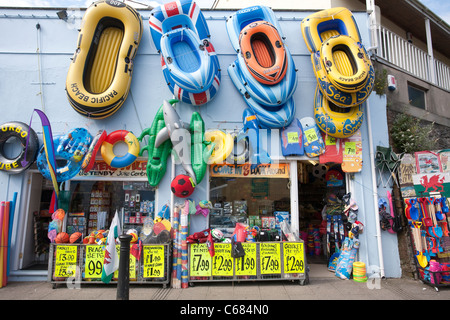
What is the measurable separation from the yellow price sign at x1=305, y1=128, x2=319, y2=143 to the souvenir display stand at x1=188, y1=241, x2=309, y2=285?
2228mm

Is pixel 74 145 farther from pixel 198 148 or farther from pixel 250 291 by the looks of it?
pixel 250 291

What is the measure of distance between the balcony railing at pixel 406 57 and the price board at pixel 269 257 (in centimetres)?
541

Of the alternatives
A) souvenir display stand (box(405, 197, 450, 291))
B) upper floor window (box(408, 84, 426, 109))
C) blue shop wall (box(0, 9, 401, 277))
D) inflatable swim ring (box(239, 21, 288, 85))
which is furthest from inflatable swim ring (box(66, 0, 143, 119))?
upper floor window (box(408, 84, 426, 109))

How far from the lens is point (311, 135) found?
6.07m

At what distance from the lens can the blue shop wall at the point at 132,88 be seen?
6.07 m

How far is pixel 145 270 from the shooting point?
511cm

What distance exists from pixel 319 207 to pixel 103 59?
678 cm

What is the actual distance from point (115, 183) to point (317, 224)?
213 inches

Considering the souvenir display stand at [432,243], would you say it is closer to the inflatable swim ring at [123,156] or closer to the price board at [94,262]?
the inflatable swim ring at [123,156]

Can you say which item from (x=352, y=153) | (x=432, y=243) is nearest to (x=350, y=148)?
(x=352, y=153)

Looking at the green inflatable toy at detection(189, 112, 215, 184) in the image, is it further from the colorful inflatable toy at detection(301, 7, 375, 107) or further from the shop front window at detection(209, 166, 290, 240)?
the colorful inflatable toy at detection(301, 7, 375, 107)

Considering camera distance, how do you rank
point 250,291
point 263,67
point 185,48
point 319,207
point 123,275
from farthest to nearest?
1. point 319,207
2. point 185,48
3. point 263,67
4. point 250,291
5. point 123,275

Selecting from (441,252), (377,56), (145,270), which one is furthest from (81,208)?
(377,56)

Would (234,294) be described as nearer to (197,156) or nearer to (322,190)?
(197,156)
